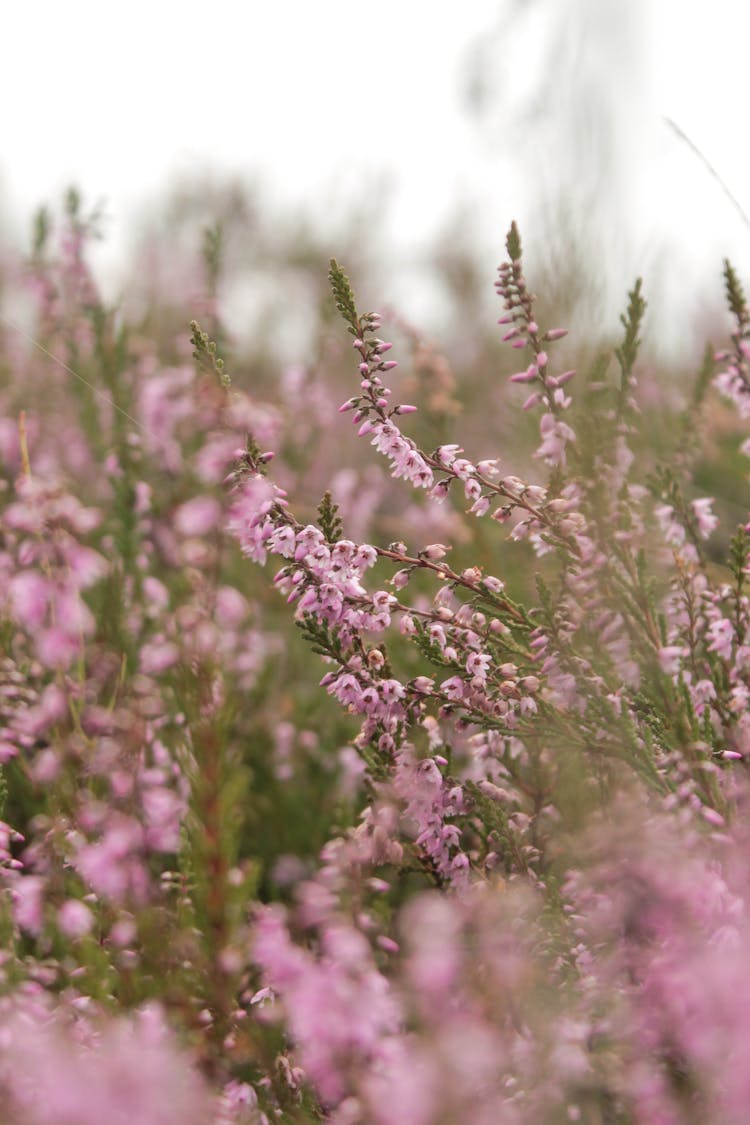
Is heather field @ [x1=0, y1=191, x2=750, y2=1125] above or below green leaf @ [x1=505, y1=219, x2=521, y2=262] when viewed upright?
below

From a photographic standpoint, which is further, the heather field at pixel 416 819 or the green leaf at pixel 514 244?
the green leaf at pixel 514 244

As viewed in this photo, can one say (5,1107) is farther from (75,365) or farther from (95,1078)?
(75,365)

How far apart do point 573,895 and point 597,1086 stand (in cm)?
35

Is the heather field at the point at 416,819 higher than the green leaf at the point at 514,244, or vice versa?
the green leaf at the point at 514,244

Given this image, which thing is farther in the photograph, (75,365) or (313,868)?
(75,365)

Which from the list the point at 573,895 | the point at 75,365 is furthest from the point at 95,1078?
the point at 75,365

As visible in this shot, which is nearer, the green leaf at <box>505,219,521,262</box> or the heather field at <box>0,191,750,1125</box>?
the heather field at <box>0,191,750,1125</box>

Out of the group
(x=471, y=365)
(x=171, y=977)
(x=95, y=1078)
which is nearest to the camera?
(x=95, y=1078)

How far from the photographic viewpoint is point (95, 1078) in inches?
34.9

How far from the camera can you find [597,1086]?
4.90 feet

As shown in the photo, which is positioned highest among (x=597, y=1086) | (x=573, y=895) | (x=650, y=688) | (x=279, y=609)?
(x=279, y=609)

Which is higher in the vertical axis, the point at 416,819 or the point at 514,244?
the point at 514,244

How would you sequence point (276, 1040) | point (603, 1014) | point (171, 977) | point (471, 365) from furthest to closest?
1. point (471, 365)
2. point (276, 1040)
3. point (603, 1014)
4. point (171, 977)

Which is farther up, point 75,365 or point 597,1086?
point 75,365
